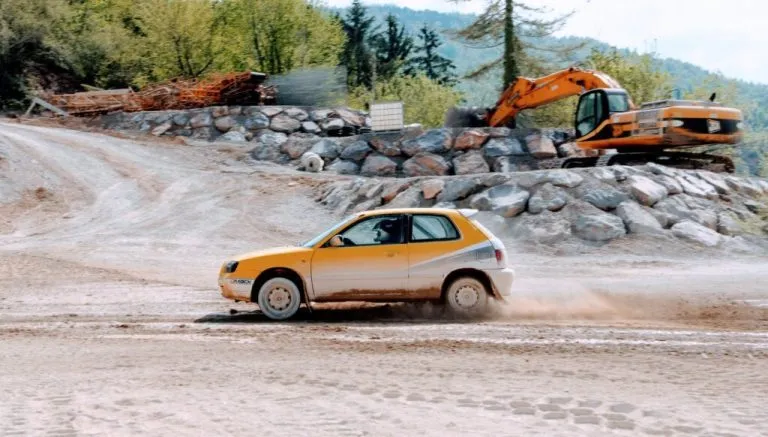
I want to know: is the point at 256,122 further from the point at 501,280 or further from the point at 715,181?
the point at 501,280

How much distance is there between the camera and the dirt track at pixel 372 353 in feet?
22.0

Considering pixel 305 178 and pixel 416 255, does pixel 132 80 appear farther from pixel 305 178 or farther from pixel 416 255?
pixel 416 255

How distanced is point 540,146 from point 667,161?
4651 mm

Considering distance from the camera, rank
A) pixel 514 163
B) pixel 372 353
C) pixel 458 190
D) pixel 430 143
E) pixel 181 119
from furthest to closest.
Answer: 1. pixel 181 119
2. pixel 430 143
3. pixel 514 163
4. pixel 458 190
5. pixel 372 353

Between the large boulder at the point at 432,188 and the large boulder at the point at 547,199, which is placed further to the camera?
the large boulder at the point at 432,188

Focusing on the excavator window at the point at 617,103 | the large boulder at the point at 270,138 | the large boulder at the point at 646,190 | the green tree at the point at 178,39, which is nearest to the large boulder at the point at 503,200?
the large boulder at the point at 646,190

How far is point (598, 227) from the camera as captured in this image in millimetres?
20016

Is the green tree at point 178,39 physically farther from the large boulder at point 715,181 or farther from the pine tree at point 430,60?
the pine tree at point 430,60

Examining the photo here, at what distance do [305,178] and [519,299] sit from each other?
48.1 feet

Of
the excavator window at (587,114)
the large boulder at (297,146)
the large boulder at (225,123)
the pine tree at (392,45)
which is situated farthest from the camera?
the pine tree at (392,45)

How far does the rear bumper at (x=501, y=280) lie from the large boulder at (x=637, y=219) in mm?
8880

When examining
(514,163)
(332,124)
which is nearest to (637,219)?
(514,163)

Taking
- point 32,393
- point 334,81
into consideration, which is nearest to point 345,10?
point 334,81

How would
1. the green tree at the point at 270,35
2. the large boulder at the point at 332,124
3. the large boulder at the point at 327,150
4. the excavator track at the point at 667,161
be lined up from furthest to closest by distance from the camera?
the green tree at the point at 270,35
the large boulder at the point at 332,124
the large boulder at the point at 327,150
the excavator track at the point at 667,161
